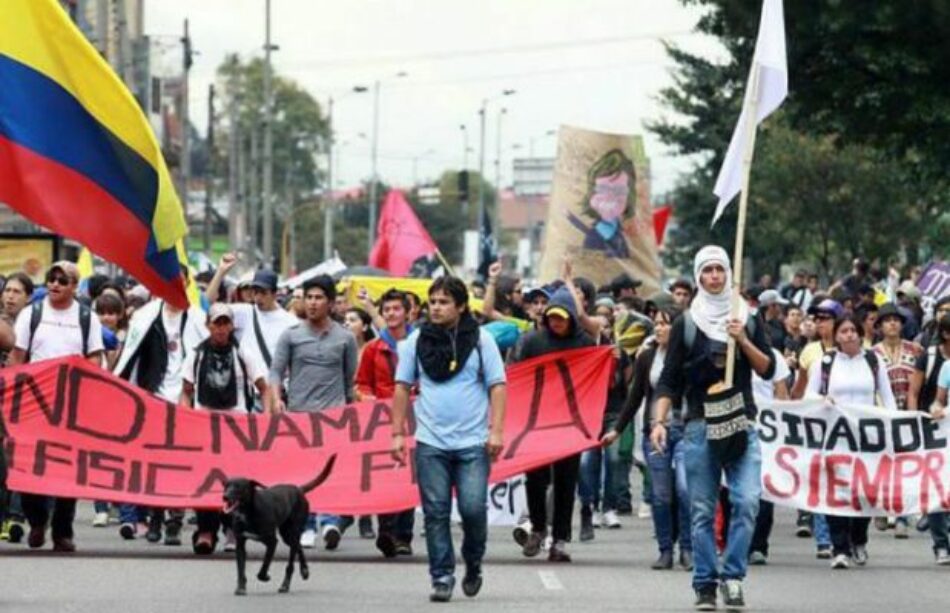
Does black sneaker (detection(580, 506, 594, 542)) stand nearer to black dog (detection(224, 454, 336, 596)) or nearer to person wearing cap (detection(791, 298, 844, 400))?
person wearing cap (detection(791, 298, 844, 400))

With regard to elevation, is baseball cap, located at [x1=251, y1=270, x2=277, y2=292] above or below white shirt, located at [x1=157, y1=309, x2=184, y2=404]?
above

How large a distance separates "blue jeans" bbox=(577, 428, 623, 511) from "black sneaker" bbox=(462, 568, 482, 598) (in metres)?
4.73

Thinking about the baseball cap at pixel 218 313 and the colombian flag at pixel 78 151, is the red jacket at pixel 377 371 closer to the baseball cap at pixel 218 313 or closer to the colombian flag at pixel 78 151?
the baseball cap at pixel 218 313

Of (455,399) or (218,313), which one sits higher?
(218,313)

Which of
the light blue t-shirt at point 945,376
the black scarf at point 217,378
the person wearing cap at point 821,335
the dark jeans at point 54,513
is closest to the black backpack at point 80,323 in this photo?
the black scarf at point 217,378

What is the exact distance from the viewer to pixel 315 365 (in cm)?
1797

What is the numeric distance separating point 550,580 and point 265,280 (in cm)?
391

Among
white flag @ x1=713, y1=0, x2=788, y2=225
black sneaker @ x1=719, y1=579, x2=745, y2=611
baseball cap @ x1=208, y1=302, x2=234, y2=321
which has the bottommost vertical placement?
black sneaker @ x1=719, y1=579, x2=745, y2=611

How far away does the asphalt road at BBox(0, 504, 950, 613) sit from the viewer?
14.7 m

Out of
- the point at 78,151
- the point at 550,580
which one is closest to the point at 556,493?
the point at 550,580

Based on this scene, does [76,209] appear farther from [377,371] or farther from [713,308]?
[377,371]

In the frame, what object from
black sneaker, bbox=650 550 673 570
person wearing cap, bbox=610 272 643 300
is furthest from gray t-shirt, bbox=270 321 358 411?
person wearing cap, bbox=610 272 643 300

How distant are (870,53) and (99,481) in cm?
1574

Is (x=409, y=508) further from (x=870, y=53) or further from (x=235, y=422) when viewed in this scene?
(x=870, y=53)
